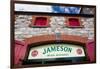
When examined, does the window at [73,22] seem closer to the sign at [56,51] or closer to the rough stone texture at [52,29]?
the rough stone texture at [52,29]

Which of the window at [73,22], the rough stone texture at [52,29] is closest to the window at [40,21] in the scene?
the rough stone texture at [52,29]

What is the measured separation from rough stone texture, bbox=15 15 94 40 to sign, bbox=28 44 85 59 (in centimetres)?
13

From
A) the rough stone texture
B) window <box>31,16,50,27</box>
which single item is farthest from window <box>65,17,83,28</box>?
window <box>31,16,50,27</box>

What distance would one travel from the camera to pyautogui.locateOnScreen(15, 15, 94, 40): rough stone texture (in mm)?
1708

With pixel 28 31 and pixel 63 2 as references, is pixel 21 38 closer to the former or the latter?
pixel 28 31

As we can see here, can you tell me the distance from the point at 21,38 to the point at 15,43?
0.07m

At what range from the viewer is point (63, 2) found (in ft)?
6.07

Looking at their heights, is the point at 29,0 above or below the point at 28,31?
above

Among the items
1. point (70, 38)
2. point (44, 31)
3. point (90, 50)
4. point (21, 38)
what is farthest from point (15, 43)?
point (90, 50)

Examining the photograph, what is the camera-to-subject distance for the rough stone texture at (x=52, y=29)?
67.2 inches

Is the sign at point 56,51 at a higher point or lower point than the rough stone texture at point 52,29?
lower

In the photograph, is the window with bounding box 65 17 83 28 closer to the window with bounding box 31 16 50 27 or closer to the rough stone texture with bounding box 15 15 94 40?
the rough stone texture with bounding box 15 15 94 40

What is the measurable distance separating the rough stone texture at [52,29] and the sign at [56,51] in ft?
0.43
